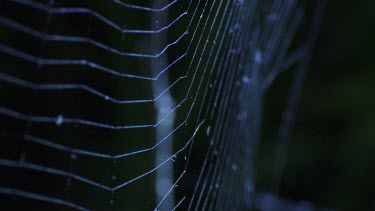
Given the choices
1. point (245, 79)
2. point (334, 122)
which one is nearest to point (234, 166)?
point (245, 79)

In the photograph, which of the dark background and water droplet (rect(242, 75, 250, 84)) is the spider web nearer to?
water droplet (rect(242, 75, 250, 84))

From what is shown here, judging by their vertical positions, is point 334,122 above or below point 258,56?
below

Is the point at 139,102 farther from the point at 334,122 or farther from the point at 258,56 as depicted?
the point at 334,122

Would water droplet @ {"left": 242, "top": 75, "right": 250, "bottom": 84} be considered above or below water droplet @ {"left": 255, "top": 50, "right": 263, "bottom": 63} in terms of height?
below

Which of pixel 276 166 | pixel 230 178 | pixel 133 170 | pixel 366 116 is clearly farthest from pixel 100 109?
pixel 366 116

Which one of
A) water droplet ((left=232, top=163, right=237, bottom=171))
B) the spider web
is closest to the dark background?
the spider web

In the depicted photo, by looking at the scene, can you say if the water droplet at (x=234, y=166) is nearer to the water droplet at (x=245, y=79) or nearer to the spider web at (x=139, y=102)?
the spider web at (x=139, y=102)
